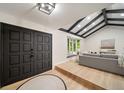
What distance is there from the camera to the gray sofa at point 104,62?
3.19 m

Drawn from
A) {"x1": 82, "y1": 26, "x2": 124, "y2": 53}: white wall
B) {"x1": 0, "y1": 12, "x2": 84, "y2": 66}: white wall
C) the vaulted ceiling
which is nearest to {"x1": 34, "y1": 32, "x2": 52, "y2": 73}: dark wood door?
{"x1": 0, "y1": 12, "x2": 84, "y2": 66}: white wall

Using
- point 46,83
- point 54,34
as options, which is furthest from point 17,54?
point 54,34

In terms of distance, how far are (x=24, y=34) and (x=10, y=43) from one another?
0.57 m

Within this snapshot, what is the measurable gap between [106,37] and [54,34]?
5970 mm

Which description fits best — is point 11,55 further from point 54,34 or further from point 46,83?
point 54,34

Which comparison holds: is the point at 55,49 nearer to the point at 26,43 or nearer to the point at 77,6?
the point at 26,43

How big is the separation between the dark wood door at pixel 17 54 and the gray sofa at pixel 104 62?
2.67m

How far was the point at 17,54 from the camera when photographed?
2752mm

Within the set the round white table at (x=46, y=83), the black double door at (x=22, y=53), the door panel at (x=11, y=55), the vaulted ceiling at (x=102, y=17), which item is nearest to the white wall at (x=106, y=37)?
the vaulted ceiling at (x=102, y=17)

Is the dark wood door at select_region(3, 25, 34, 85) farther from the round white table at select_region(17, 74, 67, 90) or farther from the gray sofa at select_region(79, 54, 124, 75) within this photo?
the gray sofa at select_region(79, 54, 124, 75)

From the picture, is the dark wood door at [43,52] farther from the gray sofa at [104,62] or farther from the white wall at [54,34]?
the gray sofa at [104,62]

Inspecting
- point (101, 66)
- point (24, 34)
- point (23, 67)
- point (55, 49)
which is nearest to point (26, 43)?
point (24, 34)

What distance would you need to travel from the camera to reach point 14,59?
268cm

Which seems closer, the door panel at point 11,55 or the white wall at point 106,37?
the door panel at point 11,55
